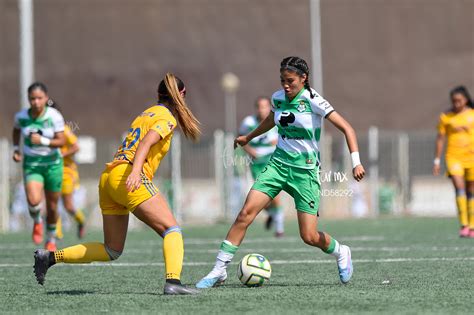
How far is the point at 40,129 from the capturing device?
50.4 ft

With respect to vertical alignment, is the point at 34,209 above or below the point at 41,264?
above

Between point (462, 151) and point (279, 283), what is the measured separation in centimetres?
803

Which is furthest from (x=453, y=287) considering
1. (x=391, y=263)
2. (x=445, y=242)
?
(x=445, y=242)

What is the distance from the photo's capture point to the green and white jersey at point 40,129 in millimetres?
15305

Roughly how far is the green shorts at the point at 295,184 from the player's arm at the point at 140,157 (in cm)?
151

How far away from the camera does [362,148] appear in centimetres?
3322

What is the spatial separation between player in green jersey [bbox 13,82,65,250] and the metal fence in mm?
11917

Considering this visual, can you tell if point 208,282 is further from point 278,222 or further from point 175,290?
point 278,222

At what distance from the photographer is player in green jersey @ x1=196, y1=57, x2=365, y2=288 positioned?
10.1m

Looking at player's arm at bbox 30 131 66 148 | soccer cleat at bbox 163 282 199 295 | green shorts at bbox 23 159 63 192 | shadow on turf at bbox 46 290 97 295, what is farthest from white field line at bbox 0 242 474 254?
soccer cleat at bbox 163 282 199 295

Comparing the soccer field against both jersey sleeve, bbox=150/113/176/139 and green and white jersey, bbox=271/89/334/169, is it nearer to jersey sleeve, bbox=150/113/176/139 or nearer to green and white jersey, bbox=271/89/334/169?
green and white jersey, bbox=271/89/334/169

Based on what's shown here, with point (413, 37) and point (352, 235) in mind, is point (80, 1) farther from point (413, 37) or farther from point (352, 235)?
point (352, 235)

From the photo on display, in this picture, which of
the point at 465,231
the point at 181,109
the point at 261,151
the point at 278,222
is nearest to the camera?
the point at 181,109

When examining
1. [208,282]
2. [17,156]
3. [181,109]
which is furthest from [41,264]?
[17,156]
